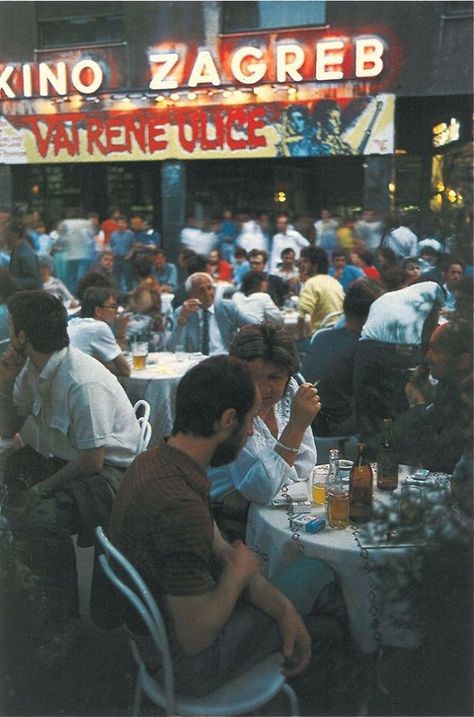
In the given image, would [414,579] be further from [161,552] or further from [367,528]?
[161,552]

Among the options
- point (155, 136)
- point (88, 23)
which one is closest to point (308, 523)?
point (155, 136)

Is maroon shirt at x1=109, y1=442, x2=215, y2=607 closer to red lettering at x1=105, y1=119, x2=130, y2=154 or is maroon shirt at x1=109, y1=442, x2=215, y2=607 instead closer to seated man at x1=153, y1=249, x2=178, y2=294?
seated man at x1=153, y1=249, x2=178, y2=294

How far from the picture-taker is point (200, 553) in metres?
2.04

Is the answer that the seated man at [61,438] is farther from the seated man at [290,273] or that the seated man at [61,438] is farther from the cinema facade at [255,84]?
the cinema facade at [255,84]

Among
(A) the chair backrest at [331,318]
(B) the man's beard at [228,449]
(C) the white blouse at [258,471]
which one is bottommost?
(C) the white blouse at [258,471]

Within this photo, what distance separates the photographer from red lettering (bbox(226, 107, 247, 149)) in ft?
40.3

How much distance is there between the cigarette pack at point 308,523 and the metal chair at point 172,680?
465 millimetres

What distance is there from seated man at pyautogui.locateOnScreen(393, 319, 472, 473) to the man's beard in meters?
0.65

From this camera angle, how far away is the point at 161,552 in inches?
80.8

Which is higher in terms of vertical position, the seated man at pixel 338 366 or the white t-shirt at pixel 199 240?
the white t-shirt at pixel 199 240

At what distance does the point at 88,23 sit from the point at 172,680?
39.5 ft

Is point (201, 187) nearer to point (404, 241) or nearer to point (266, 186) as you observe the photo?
point (266, 186)

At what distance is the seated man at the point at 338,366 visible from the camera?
15.7 feet

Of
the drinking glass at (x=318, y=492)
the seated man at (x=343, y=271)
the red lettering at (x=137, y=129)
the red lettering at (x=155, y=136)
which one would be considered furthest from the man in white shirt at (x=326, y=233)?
the drinking glass at (x=318, y=492)
